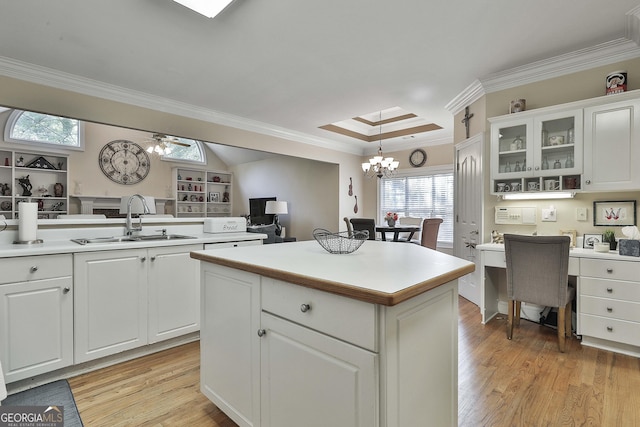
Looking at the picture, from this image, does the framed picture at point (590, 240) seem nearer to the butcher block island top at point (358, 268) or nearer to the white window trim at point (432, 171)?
the butcher block island top at point (358, 268)

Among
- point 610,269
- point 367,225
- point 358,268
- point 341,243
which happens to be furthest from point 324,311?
point 367,225

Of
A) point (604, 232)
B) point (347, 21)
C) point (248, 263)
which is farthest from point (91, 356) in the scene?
point (604, 232)

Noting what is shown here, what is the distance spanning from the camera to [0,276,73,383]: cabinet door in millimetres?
1882

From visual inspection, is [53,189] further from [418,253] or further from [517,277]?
[517,277]

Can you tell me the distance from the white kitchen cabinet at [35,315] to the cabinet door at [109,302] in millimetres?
65

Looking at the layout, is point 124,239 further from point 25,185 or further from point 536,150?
point 25,185

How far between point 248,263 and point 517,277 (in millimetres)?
2416

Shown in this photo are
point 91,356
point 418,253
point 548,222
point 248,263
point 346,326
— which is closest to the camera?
point 346,326

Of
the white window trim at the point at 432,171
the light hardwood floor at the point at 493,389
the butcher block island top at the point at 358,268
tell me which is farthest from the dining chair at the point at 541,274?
the white window trim at the point at 432,171

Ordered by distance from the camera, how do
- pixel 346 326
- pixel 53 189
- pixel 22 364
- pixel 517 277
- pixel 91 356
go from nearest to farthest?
pixel 346 326 < pixel 22 364 < pixel 91 356 < pixel 517 277 < pixel 53 189

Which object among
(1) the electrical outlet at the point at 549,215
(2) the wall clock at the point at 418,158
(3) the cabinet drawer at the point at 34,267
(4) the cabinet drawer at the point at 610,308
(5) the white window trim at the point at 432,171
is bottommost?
(4) the cabinet drawer at the point at 610,308

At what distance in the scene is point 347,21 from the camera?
229cm

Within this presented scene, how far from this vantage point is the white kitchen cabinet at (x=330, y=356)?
98 cm

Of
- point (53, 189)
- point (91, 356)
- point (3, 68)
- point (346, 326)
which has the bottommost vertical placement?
point (91, 356)
